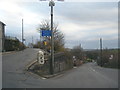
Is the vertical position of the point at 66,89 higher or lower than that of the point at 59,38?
lower

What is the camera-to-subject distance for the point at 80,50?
11731 cm

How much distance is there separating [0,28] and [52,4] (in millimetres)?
45086

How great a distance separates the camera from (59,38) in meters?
67.8

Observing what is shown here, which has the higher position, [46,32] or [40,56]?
[46,32]

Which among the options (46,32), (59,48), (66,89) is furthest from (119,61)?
(66,89)

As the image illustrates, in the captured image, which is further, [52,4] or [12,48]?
[12,48]

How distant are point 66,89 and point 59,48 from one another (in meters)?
50.9

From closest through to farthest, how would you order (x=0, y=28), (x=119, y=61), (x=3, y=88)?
(x=3, y=88) → (x=119, y=61) → (x=0, y=28)

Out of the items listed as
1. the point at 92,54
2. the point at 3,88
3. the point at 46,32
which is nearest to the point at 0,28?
the point at 46,32

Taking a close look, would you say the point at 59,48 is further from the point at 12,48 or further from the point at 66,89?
the point at 66,89

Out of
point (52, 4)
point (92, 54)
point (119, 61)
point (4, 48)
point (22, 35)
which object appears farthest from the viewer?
point (92, 54)

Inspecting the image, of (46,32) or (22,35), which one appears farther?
(22,35)

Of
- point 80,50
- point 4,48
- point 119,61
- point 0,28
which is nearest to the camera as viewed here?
point 4,48

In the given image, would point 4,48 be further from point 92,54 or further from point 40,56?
point 92,54
